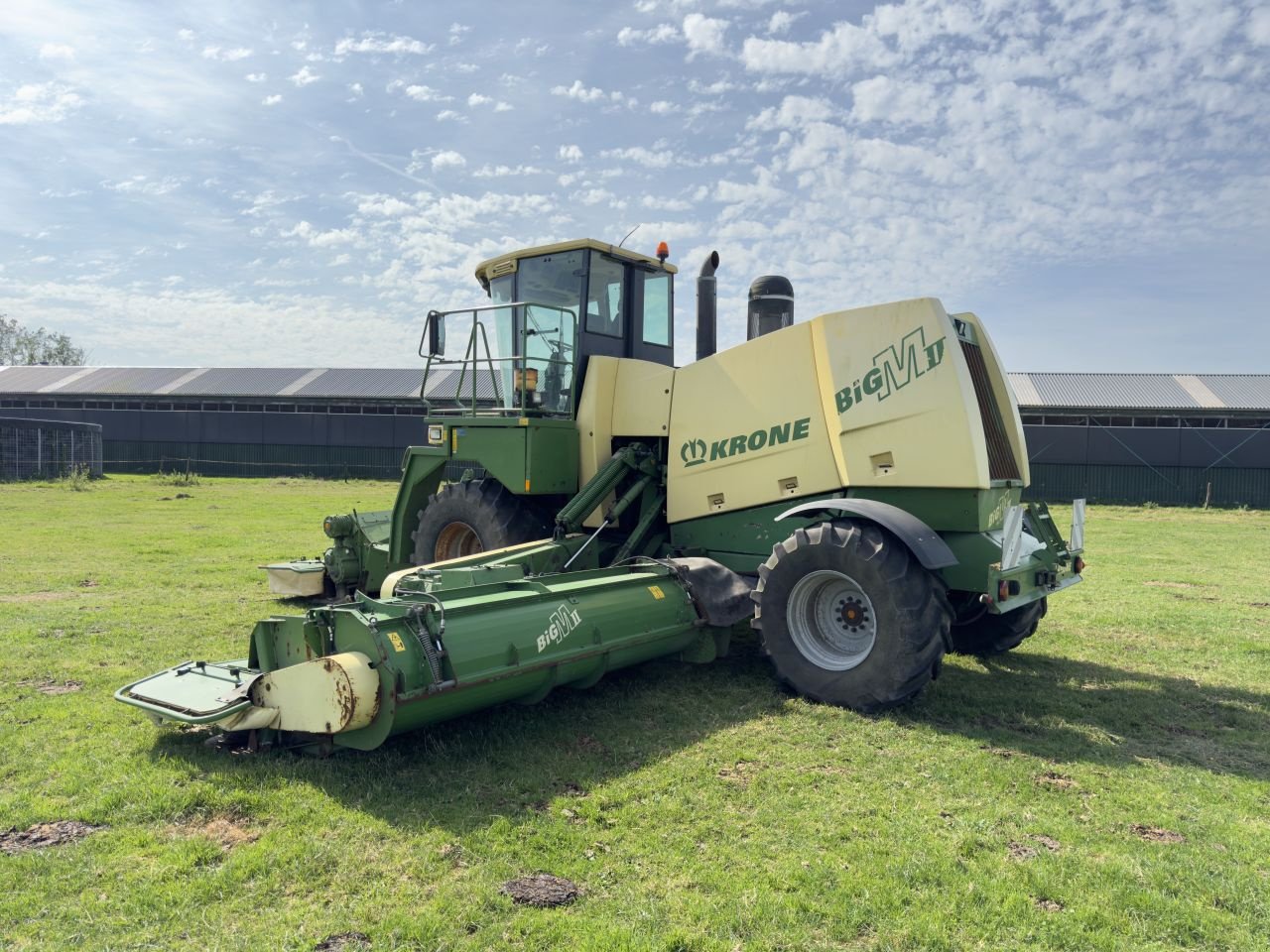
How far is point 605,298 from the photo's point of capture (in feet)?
27.2

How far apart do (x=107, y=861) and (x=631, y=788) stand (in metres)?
2.21

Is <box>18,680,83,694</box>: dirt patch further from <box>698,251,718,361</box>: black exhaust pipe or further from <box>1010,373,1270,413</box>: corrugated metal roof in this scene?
<box>1010,373,1270,413</box>: corrugated metal roof

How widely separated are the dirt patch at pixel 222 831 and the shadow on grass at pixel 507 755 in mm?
322

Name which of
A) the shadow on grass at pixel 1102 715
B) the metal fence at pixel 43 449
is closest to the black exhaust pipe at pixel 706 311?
the shadow on grass at pixel 1102 715

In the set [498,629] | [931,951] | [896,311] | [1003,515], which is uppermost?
[896,311]

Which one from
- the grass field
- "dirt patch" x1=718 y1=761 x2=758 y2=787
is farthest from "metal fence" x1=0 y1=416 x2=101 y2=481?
"dirt patch" x1=718 y1=761 x2=758 y2=787

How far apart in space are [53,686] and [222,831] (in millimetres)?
Result: 2978

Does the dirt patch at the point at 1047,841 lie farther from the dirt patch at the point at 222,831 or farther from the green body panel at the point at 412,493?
the green body panel at the point at 412,493

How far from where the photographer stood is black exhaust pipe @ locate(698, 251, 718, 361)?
8.27m

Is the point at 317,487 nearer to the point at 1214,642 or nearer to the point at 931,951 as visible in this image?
the point at 1214,642

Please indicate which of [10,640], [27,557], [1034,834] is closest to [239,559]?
[27,557]

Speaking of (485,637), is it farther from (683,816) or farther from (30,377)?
(30,377)

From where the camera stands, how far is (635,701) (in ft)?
19.0

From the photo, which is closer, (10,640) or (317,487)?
(10,640)
